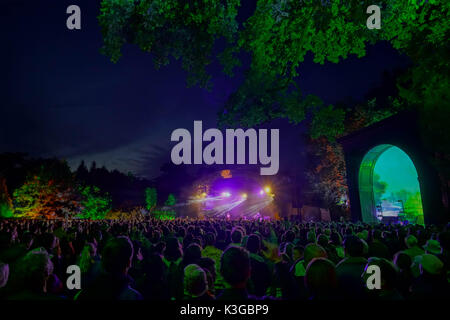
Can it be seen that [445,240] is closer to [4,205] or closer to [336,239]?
[336,239]

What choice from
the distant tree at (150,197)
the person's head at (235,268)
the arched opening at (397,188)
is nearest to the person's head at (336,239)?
the person's head at (235,268)

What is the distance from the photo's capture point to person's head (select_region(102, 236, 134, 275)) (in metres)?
2.85

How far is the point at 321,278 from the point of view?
8.30ft

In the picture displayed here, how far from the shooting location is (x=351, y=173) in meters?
19.6

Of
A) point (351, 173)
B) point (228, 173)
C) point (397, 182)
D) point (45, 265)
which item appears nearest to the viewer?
point (45, 265)

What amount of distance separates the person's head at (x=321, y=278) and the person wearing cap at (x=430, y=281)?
5.32ft

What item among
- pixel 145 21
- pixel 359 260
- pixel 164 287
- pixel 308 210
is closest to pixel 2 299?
pixel 164 287

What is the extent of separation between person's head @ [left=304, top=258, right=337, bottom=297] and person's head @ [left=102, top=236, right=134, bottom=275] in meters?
2.10

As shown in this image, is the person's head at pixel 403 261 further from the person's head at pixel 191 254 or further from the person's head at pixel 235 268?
the person's head at pixel 191 254

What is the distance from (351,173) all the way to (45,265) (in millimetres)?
20842

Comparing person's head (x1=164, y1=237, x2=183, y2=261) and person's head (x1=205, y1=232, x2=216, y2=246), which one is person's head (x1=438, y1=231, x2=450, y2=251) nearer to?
person's head (x1=164, y1=237, x2=183, y2=261)

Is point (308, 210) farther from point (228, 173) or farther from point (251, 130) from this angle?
point (251, 130)

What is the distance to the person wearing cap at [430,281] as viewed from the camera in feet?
10.3

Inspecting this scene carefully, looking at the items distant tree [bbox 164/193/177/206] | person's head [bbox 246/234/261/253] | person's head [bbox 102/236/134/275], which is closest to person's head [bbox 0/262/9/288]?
person's head [bbox 102/236/134/275]
